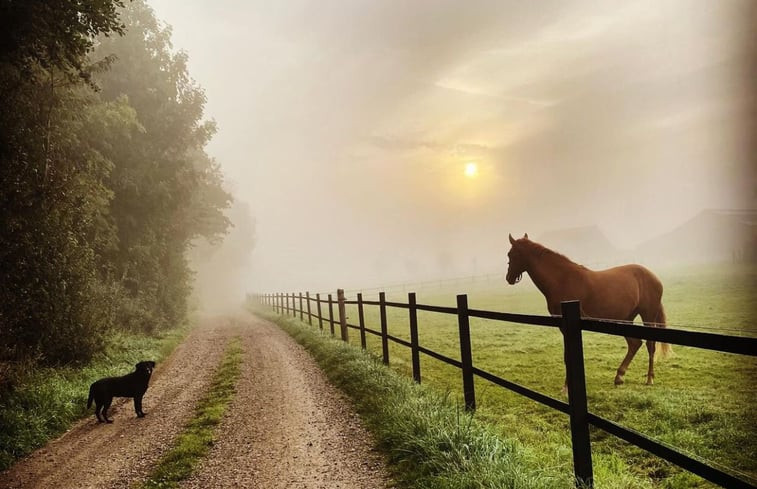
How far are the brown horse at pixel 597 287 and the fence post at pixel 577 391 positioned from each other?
17.6 feet

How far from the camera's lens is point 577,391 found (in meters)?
3.19

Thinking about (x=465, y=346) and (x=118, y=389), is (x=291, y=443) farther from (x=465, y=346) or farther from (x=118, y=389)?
(x=118, y=389)

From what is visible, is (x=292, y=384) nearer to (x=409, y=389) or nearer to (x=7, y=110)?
(x=409, y=389)

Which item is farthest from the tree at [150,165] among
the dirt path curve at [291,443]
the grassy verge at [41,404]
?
the dirt path curve at [291,443]

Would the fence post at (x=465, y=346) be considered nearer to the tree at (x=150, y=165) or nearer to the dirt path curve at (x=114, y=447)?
the dirt path curve at (x=114, y=447)

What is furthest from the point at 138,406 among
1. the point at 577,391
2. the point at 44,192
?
the point at 577,391

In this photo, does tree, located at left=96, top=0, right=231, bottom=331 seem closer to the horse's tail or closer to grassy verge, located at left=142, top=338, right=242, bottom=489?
grassy verge, located at left=142, top=338, right=242, bottom=489

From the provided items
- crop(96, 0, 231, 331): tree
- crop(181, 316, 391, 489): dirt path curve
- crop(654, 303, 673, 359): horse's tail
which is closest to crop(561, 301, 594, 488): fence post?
crop(181, 316, 391, 489): dirt path curve

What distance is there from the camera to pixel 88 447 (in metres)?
5.74

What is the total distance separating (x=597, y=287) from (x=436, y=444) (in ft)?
18.7

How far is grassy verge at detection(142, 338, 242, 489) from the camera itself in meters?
4.59

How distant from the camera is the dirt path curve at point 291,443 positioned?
14.2 ft

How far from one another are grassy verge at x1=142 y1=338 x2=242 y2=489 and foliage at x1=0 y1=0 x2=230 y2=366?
10.9 ft

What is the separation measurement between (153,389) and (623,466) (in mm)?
8591
